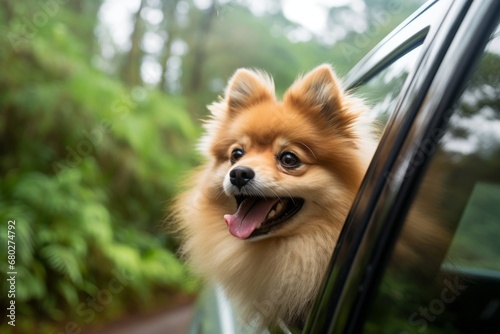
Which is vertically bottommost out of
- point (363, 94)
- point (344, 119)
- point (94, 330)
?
point (94, 330)

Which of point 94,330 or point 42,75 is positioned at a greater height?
point 42,75

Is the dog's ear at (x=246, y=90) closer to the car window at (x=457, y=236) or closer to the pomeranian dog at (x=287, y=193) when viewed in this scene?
the pomeranian dog at (x=287, y=193)

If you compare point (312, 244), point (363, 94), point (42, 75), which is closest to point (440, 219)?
point (312, 244)

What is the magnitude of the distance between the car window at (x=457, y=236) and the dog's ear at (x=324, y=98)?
498 millimetres

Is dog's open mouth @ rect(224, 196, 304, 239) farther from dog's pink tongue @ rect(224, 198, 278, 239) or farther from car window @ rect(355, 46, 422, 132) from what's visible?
car window @ rect(355, 46, 422, 132)

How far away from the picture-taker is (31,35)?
6.25 metres

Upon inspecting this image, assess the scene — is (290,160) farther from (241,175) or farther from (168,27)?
(168,27)

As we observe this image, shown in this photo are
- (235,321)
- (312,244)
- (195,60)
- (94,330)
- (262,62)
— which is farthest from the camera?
(195,60)

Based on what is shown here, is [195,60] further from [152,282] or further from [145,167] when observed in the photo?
[152,282]

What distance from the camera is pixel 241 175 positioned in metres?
1.44

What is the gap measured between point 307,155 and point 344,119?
17 cm

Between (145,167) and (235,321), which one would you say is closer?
(235,321)

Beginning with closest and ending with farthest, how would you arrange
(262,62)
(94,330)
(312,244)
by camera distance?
(312,244) → (262,62) → (94,330)

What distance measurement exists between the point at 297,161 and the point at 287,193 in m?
0.11
